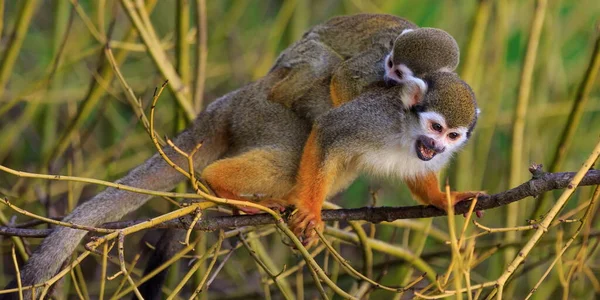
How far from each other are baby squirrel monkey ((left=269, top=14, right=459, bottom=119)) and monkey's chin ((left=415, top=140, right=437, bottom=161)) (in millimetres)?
261

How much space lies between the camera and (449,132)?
3.31 m

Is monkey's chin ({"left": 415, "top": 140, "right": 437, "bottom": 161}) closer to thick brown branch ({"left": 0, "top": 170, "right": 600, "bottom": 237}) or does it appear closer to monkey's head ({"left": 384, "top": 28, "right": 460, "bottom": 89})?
thick brown branch ({"left": 0, "top": 170, "right": 600, "bottom": 237})

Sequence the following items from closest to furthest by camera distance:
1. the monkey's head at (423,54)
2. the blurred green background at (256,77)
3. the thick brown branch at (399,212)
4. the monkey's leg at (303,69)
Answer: the thick brown branch at (399,212), the monkey's head at (423,54), the monkey's leg at (303,69), the blurred green background at (256,77)

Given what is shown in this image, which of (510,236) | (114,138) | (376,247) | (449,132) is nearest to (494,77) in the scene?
(510,236)

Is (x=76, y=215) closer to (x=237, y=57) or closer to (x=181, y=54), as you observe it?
(x=181, y=54)

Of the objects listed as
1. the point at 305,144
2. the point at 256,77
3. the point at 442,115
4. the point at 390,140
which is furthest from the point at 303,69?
the point at 256,77

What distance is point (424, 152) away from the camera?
3369 millimetres

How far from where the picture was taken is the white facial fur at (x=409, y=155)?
3.35 meters

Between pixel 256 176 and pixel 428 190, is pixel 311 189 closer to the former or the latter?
pixel 256 176

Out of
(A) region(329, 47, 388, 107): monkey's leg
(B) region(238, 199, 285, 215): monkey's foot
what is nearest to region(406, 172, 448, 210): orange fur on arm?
(A) region(329, 47, 388, 107): monkey's leg

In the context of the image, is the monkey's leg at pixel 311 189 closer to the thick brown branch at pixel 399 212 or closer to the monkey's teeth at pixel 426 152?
the thick brown branch at pixel 399 212

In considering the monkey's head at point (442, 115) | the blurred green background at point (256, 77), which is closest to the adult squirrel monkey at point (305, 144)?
the monkey's head at point (442, 115)

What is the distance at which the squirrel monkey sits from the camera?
332 centimetres

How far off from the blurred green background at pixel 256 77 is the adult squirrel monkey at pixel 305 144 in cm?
83
